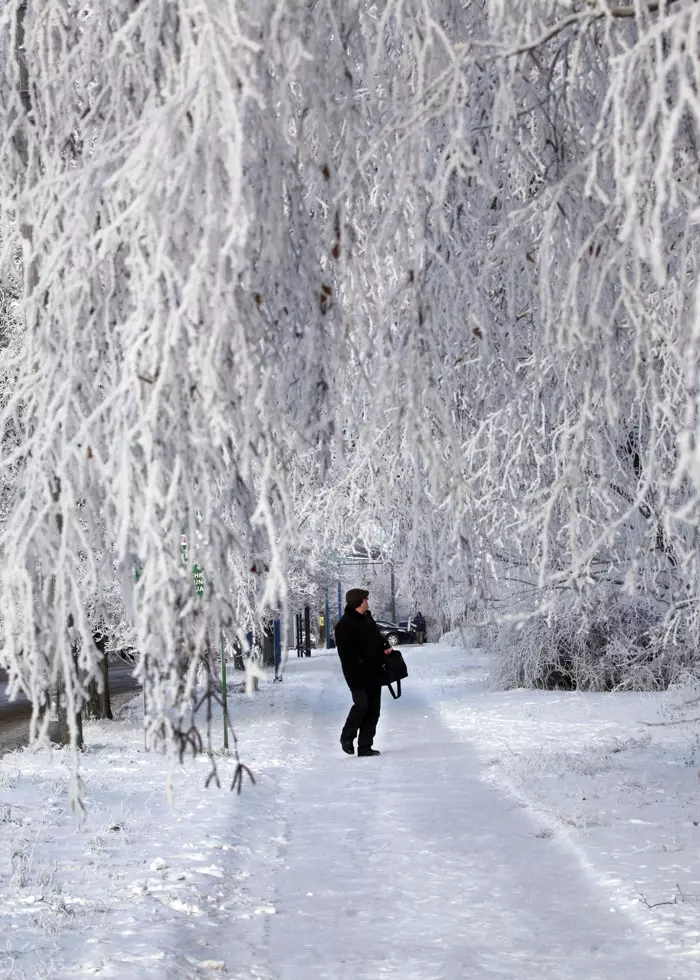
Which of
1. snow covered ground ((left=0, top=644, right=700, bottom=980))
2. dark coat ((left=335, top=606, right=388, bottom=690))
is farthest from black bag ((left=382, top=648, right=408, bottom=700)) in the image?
snow covered ground ((left=0, top=644, right=700, bottom=980))

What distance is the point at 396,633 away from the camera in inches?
2071

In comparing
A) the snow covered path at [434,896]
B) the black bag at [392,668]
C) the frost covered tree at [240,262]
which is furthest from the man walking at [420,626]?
the frost covered tree at [240,262]

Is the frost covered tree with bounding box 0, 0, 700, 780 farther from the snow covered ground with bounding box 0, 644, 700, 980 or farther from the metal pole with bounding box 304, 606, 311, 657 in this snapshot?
the metal pole with bounding box 304, 606, 311, 657

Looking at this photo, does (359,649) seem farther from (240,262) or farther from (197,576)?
(240,262)

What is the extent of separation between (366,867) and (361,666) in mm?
5792

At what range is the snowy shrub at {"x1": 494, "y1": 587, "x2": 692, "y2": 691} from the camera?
2025 centimetres

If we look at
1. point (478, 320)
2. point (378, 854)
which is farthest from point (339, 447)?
point (378, 854)

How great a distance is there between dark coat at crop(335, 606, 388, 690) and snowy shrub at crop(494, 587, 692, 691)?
6522mm

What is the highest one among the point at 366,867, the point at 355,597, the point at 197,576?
the point at 197,576

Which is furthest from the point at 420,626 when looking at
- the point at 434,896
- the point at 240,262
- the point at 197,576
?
the point at 240,262

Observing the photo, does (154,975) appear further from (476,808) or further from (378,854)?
(476,808)

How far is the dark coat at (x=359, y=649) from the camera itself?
1335 centimetres

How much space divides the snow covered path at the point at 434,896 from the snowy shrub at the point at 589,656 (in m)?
9.51

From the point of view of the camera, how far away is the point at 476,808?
978 centimetres
